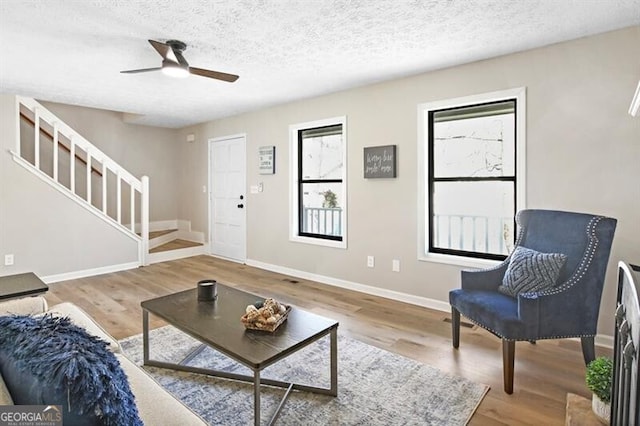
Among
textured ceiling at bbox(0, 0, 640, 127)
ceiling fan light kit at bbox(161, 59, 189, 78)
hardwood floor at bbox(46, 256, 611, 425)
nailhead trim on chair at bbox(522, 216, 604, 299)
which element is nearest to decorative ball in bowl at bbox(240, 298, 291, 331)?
hardwood floor at bbox(46, 256, 611, 425)

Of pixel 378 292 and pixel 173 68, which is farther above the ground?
pixel 173 68

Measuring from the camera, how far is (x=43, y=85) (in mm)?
4000

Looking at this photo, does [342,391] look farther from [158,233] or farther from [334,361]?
[158,233]

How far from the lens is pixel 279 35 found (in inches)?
107

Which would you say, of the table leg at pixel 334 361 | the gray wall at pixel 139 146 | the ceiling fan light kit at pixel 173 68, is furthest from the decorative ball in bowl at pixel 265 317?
the gray wall at pixel 139 146

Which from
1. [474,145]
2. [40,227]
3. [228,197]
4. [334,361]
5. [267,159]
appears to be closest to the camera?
[334,361]

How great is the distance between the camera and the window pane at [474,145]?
320cm

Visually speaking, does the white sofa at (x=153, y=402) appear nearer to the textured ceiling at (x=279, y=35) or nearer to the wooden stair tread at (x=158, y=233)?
the textured ceiling at (x=279, y=35)

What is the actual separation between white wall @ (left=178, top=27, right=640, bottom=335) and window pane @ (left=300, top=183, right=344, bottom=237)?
26 cm

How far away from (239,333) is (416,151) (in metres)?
2.58

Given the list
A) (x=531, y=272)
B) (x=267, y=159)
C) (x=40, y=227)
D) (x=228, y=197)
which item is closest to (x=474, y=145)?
(x=531, y=272)

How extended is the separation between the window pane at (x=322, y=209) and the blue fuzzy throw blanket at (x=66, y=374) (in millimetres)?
3621

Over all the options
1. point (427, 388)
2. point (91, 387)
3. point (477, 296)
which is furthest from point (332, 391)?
point (91, 387)

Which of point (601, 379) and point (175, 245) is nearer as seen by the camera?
point (601, 379)
